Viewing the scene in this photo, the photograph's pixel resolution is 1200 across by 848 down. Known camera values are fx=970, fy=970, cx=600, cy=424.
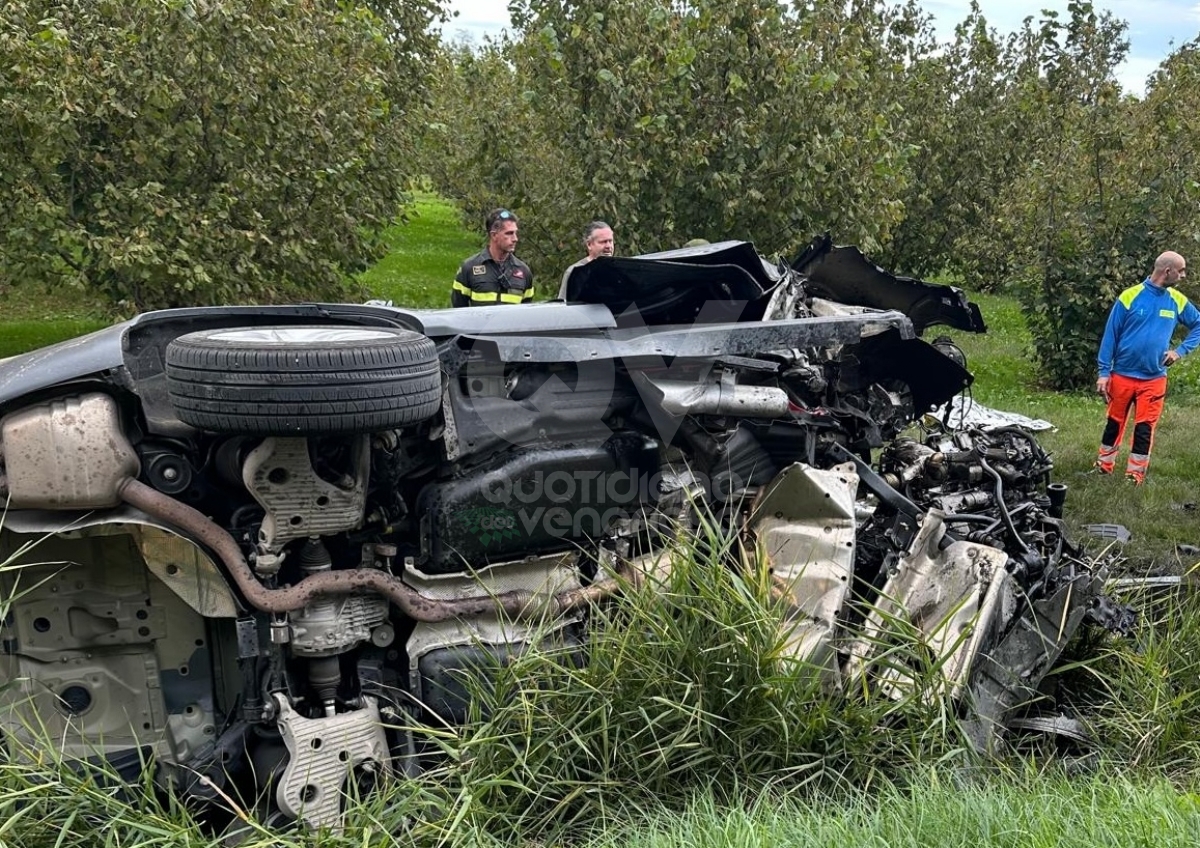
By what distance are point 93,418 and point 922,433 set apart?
4194 millimetres

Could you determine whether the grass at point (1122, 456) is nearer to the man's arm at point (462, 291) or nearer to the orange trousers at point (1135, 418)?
the orange trousers at point (1135, 418)

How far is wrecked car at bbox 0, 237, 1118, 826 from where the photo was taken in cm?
260

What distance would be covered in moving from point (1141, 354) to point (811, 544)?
4.56 metres

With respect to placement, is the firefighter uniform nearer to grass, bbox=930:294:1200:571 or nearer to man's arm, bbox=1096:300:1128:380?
grass, bbox=930:294:1200:571

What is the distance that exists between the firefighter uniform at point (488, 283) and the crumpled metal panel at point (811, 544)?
9.18 feet

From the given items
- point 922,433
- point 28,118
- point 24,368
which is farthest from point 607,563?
point 28,118

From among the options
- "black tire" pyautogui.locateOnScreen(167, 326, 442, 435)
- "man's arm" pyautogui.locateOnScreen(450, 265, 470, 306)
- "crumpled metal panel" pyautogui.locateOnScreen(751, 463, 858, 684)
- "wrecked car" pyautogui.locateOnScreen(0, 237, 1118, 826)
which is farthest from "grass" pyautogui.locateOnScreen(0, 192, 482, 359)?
"crumpled metal panel" pyautogui.locateOnScreen(751, 463, 858, 684)

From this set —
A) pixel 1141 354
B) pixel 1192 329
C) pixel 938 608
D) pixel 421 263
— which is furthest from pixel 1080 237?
pixel 421 263

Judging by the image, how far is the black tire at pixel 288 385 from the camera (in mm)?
2430

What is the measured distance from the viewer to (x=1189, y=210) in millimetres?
9547

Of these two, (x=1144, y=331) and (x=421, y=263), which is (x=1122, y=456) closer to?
(x=1144, y=331)

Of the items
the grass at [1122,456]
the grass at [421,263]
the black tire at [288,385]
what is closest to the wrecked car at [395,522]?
the black tire at [288,385]

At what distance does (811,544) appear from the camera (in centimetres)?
336

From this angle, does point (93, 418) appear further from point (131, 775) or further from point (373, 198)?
point (373, 198)
